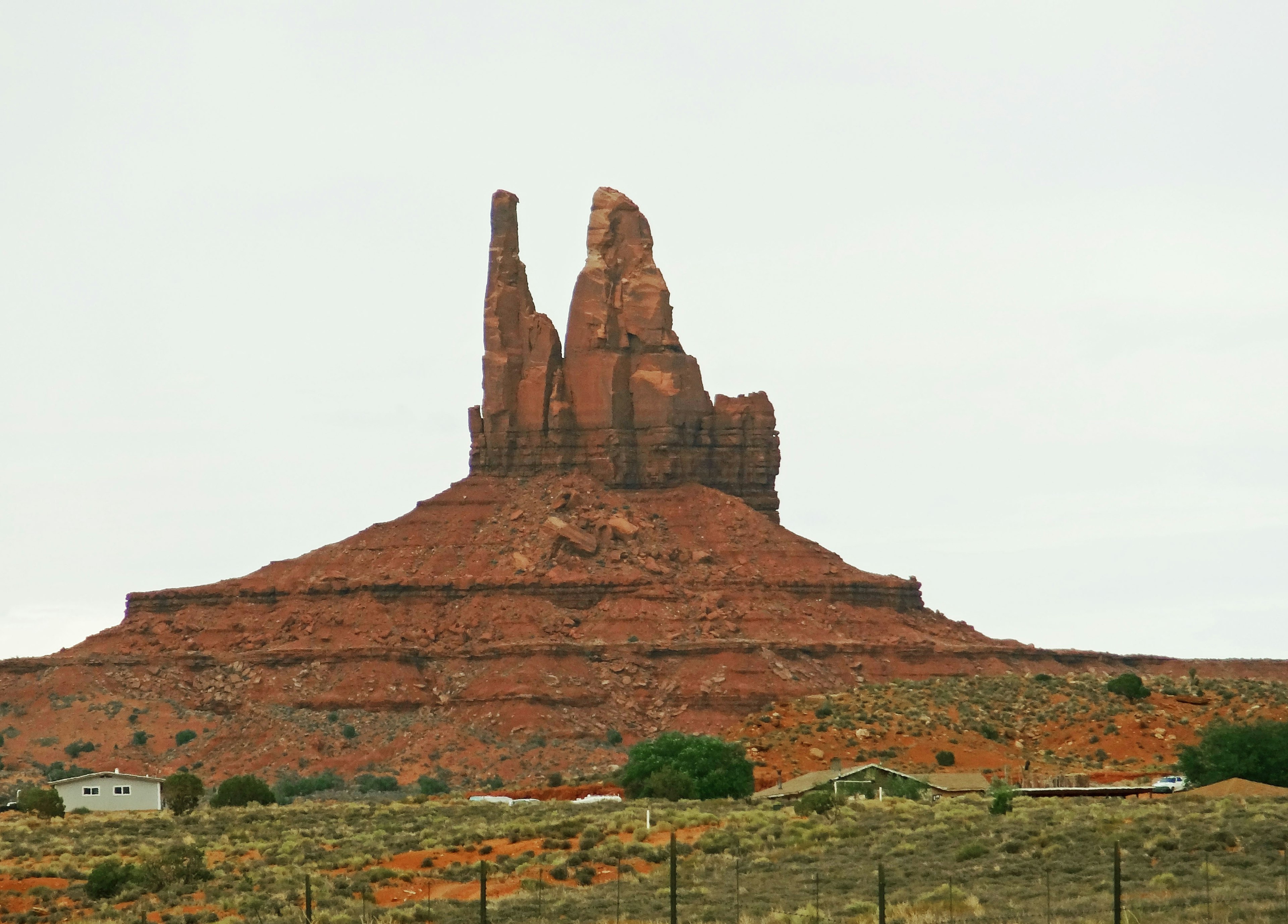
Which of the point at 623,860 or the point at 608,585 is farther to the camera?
the point at 608,585

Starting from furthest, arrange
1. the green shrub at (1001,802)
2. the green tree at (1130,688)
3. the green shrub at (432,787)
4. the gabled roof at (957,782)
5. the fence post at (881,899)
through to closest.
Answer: the green tree at (1130,688), the green shrub at (432,787), the gabled roof at (957,782), the green shrub at (1001,802), the fence post at (881,899)

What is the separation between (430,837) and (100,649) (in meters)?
71.0

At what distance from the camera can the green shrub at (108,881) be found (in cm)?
6725

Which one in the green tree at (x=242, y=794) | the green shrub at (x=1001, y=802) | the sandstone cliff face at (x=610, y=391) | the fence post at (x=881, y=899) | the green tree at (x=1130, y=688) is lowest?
the fence post at (x=881, y=899)

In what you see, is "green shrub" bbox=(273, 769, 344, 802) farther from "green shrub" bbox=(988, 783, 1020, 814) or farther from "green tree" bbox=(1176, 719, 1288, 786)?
"green shrub" bbox=(988, 783, 1020, 814)

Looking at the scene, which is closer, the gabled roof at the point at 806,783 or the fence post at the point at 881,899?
the fence post at the point at 881,899

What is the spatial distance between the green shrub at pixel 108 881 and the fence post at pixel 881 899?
756 inches

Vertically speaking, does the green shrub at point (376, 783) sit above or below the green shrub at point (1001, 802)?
above

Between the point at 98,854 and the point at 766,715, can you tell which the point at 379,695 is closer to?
the point at 766,715

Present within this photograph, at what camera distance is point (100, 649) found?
143 meters

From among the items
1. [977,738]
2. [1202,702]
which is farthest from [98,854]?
[1202,702]

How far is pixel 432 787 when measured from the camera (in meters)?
115

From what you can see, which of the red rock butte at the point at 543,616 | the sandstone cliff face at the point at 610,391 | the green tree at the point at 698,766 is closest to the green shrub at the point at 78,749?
the red rock butte at the point at 543,616

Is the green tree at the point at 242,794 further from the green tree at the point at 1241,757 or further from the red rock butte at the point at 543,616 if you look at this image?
the green tree at the point at 1241,757
